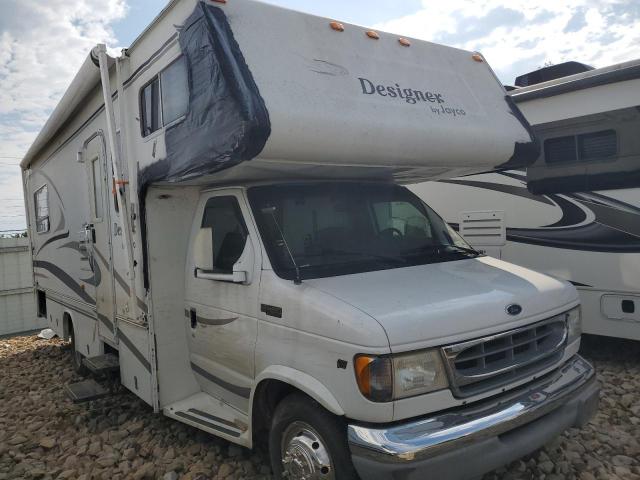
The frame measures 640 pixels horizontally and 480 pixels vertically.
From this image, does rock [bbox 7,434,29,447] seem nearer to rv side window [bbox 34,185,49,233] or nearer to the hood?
the hood

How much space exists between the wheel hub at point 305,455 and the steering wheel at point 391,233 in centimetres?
153

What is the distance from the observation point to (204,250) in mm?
3791

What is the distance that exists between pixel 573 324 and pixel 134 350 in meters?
3.56

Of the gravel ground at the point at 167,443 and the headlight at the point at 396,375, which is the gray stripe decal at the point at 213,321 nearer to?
the gravel ground at the point at 167,443

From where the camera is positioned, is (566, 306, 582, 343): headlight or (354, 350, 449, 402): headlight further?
(566, 306, 582, 343): headlight

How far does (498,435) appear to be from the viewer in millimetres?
2756

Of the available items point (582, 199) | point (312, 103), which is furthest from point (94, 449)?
point (582, 199)

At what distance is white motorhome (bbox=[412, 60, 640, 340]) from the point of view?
5.14 metres

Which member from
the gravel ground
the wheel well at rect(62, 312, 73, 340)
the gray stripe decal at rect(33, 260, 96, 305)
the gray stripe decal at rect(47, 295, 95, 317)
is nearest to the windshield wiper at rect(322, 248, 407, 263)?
the gravel ground

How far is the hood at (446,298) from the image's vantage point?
270cm

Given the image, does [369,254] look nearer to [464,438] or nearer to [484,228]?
[464,438]

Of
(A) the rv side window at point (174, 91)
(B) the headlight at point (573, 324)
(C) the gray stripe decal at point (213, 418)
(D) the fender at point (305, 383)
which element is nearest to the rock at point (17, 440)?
(C) the gray stripe decal at point (213, 418)

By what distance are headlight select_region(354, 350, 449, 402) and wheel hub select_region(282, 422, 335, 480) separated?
1.58 feet

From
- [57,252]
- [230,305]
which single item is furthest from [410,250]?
[57,252]
